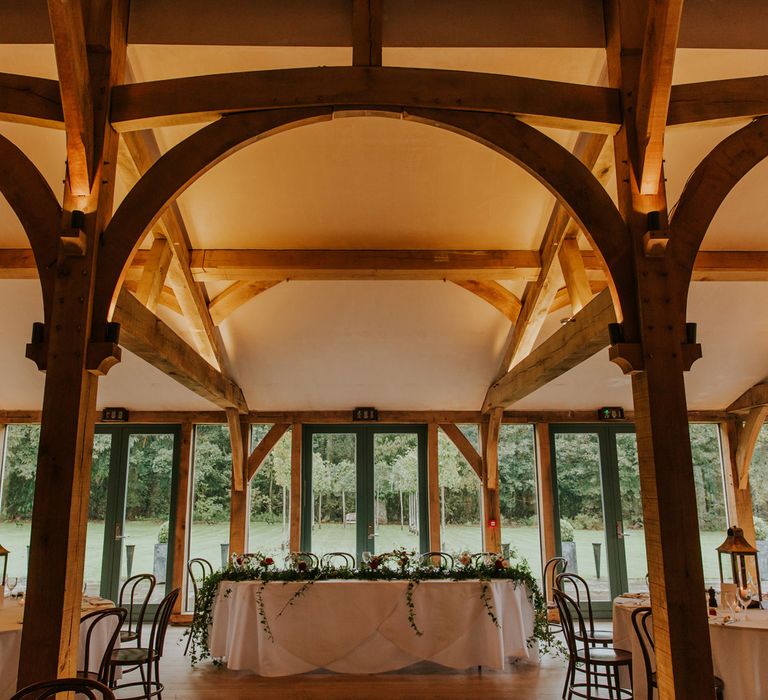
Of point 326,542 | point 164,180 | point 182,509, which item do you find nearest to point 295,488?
point 326,542

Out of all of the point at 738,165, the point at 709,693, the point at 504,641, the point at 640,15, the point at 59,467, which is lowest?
the point at 504,641

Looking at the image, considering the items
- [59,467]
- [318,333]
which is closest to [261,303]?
[318,333]

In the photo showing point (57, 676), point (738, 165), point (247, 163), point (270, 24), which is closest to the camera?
point (57, 676)

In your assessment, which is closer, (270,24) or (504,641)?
(270,24)

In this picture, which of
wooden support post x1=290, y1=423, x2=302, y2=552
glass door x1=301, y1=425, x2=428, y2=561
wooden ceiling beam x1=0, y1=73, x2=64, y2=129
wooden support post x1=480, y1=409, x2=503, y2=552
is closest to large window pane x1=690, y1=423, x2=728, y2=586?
wooden support post x1=480, y1=409, x2=503, y2=552

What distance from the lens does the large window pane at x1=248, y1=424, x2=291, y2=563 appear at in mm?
8750

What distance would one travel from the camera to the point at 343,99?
3.23 metres

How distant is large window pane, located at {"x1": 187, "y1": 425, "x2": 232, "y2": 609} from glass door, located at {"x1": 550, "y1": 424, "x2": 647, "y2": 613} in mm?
4496

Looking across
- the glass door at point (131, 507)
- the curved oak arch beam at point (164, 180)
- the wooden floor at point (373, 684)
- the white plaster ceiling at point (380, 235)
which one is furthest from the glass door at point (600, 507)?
the curved oak arch beam at point (164, 180)

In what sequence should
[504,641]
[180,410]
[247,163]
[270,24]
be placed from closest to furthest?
1. [270,24]
2. [247,163]
3. [504,641]
4. [180,410]

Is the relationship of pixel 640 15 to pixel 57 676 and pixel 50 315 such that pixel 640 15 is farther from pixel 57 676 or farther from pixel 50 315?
pixel 57 676

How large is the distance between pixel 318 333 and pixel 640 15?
4895 millimetres

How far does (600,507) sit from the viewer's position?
8.84 m

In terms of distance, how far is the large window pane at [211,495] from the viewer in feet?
28.5
